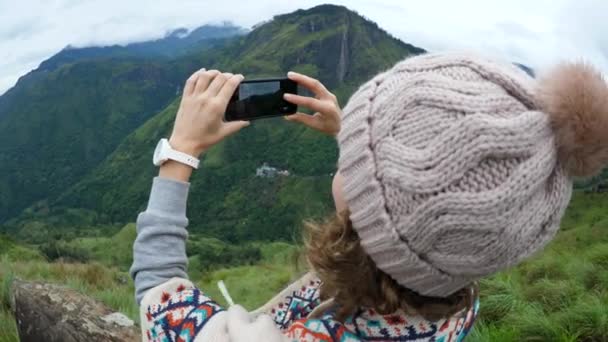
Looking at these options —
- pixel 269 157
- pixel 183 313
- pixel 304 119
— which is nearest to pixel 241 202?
pixel 269 157

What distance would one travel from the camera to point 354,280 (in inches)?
66.4

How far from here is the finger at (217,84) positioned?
1.74 metres

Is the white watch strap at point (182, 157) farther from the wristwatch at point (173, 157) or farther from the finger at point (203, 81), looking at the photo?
the finger at point (203, 81)

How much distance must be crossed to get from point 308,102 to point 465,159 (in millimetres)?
757

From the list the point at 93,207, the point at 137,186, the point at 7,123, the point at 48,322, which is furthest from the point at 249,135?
the point at 48,322

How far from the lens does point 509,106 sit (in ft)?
4.95

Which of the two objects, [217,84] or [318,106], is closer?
[217,84]

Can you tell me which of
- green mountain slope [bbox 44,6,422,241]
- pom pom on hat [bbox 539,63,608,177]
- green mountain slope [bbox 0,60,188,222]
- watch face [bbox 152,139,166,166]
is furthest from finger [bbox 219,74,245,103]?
green mountain slope [bbox 0,60,188,222]

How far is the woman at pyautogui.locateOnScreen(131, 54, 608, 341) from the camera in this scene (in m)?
1.46

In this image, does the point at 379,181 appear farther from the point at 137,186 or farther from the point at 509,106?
the point at 137,186

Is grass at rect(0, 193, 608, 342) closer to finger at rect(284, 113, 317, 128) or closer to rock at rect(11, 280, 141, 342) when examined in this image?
rock at rect(11, 280, 141, 342)

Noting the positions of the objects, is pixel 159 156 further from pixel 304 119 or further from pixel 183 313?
pixel 304 119

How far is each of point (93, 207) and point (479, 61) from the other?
Answer: 457 ft

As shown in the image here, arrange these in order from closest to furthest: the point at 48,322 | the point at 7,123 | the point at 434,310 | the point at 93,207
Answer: the point at 434,310
the point at 48,322
the point at 93,207
the point at 7,123
